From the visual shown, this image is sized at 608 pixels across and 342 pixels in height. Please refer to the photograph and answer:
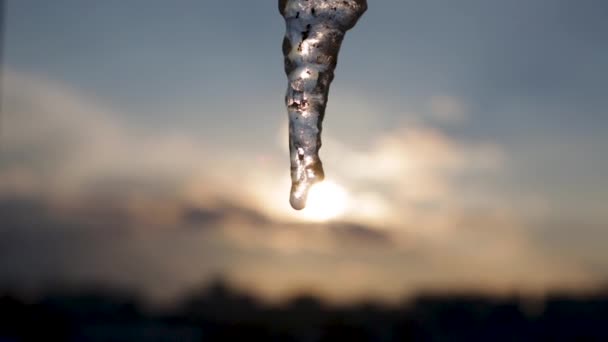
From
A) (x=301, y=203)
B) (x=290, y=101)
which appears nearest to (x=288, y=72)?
(x=290, y=101)

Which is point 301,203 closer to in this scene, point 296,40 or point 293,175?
point 293,175

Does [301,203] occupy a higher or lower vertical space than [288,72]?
lower

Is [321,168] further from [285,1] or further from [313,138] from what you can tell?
[285,1]

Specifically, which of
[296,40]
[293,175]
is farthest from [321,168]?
[296,40]

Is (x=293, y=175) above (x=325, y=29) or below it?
below

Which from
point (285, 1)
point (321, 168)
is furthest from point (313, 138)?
point (285, 1)

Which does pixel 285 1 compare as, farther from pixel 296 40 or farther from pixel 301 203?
pixel 301 203
